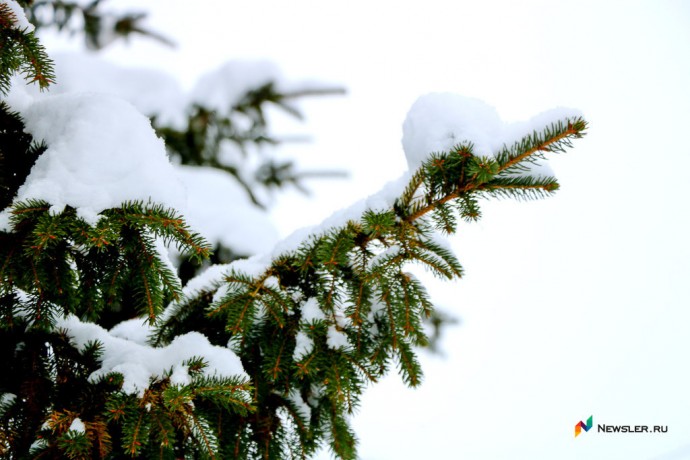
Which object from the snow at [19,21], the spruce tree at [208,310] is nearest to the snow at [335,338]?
the spruce tree at [208,310]

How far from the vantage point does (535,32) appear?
11544 cm

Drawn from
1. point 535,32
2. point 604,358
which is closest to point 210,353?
point 604,358

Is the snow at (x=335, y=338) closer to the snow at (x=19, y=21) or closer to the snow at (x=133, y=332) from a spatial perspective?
the snow at (x=133, y=332)

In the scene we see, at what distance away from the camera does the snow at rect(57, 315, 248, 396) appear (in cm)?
141

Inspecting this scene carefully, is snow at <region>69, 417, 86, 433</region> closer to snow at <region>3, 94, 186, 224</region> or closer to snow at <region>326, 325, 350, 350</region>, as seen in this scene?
snow at <region>3, 94, 186, 224</region>

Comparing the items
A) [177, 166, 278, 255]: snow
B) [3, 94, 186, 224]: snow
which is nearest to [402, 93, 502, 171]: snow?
[3, 94, 186, 224]: snow

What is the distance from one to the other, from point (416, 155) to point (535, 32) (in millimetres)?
132403

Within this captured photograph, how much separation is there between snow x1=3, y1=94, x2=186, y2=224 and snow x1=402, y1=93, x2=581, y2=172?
90 centimetres

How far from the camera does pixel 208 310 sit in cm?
163

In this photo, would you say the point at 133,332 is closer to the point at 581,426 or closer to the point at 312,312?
the point at 312,312

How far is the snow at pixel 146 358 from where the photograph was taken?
1.41m

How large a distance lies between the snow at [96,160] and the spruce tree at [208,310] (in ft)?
0.09

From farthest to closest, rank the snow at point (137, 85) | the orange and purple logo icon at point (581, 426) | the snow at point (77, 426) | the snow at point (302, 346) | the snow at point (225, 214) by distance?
1. the orange and purple logo icon at point (581, 426)
2. the snow at point (225, 214)
3. the snow at point (137, 85)
4. the snow at point (302, 346)
5. the snow at point (77, 426)

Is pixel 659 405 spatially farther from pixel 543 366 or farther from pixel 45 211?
pixel 45 211
